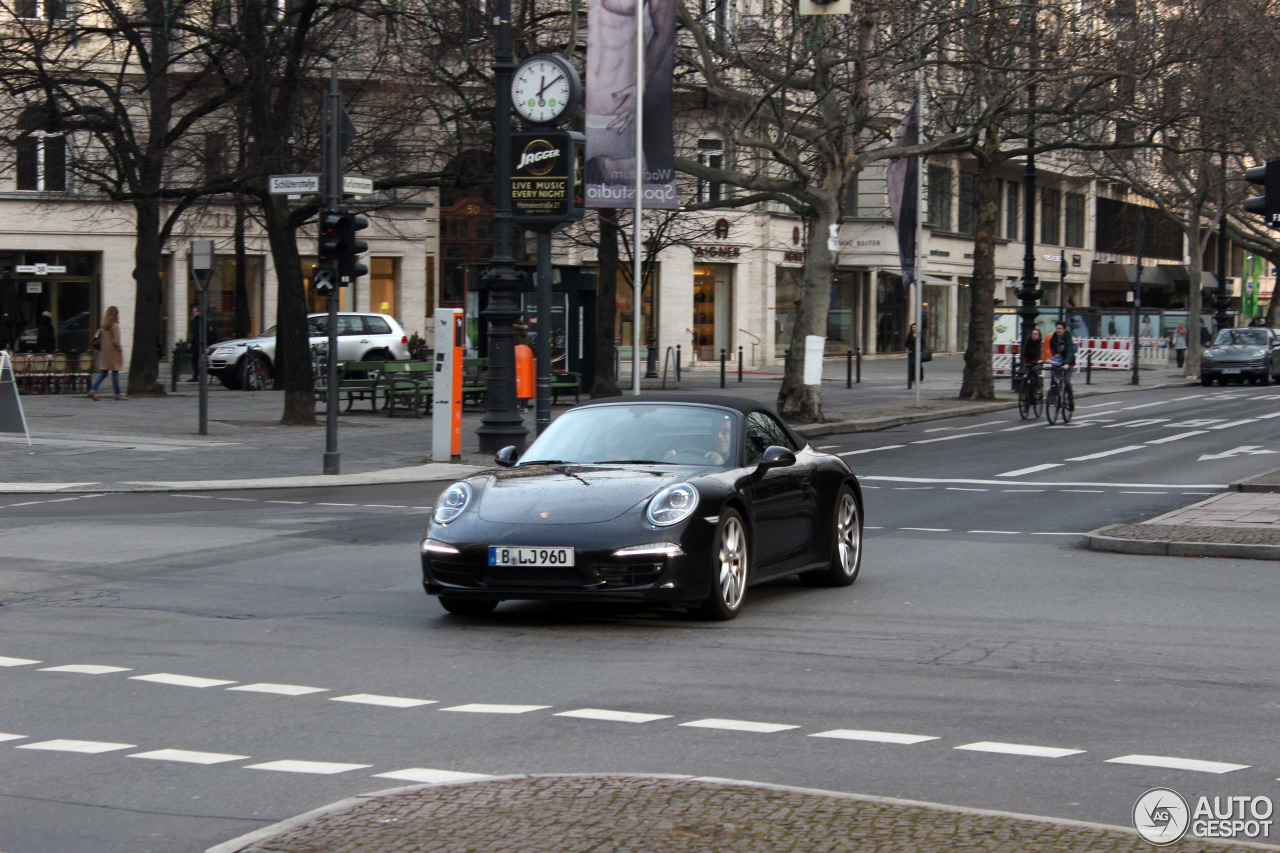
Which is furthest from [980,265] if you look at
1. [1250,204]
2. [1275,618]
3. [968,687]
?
[968,687]

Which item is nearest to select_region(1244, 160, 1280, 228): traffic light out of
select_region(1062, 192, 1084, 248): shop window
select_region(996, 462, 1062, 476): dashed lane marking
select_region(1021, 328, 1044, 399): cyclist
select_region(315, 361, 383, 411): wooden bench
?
select_region(996, 462, 1062, 476): dashed lane marking

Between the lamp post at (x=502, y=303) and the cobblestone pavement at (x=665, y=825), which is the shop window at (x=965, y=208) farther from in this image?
the cobblestone pavement at (x=665, y=825)

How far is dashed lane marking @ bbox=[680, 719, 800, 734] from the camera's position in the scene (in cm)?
678

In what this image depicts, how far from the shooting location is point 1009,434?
1121 inches

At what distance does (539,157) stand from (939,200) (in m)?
46.6

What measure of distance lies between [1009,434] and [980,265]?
9.72m

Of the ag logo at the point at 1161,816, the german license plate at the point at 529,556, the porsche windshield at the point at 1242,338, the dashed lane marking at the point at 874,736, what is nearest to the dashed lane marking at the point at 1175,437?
the german license plate at the point at 529,556

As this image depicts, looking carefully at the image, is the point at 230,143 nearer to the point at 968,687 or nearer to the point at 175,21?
the point at 175,21

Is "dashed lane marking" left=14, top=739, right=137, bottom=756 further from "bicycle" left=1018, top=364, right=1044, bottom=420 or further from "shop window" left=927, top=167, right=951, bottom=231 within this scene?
"shop window" left=927, top=167, right=951, bottom=231

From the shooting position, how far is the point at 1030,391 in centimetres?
3212

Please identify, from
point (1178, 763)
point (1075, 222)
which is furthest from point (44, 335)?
point (1075, 222)

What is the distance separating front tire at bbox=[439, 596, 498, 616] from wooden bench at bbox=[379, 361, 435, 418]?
20.1m

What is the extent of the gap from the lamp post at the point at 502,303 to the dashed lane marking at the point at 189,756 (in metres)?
15.3

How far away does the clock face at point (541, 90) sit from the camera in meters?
21.6
